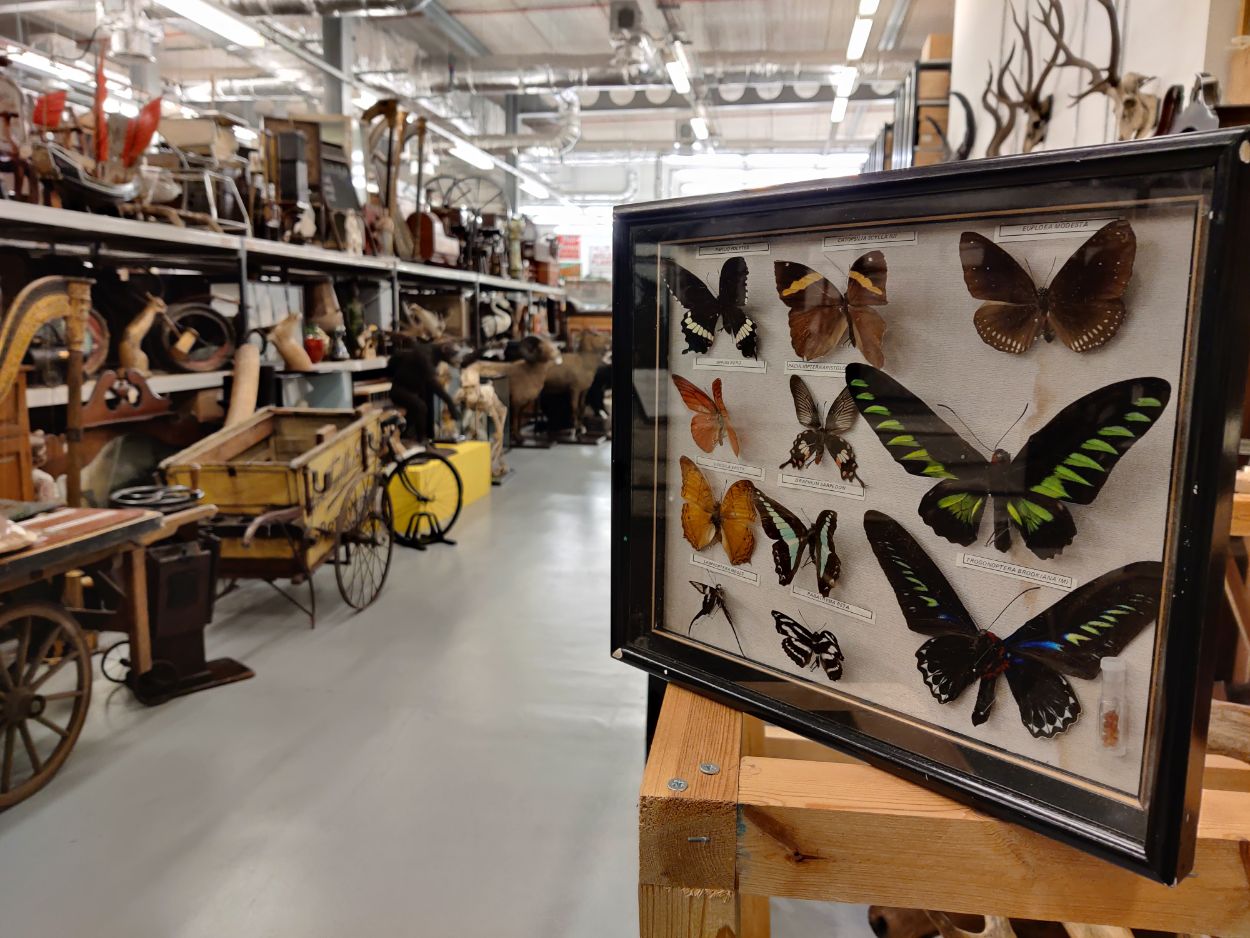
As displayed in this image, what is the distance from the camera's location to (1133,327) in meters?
0.62

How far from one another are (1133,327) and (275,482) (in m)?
3.56

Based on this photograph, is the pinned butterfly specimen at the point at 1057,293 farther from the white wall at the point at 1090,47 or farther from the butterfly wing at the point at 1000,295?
the white wall at the point at 1090,47

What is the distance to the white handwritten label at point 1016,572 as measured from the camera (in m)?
0.67

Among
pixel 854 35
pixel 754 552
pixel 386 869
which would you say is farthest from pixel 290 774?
pixel 854 35

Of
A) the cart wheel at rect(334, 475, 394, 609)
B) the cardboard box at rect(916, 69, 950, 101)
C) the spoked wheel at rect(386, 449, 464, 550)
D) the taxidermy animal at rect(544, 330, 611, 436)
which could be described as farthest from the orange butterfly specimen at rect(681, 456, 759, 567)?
the taxidermy animal at rect(544, 330, 611, 436)

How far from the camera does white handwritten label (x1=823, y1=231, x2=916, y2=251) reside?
73 cm

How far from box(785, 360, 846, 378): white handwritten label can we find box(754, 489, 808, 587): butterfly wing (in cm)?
13

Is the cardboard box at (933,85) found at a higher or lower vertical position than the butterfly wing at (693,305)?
higher

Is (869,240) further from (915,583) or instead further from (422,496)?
(422,496)

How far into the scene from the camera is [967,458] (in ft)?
2.35

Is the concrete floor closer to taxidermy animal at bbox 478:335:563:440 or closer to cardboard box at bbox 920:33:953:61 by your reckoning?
taxidermy animal at bbox 478:335:563:440

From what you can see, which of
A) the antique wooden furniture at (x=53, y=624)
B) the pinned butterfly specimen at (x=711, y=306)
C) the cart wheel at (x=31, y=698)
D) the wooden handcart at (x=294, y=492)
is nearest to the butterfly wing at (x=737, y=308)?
the pinned butterfly specimen at (x=711, y=306)

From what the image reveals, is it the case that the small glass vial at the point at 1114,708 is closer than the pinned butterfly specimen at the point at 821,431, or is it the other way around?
the small glass vial at the point at 1114,708

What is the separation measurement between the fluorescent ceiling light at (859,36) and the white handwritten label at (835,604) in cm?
851
